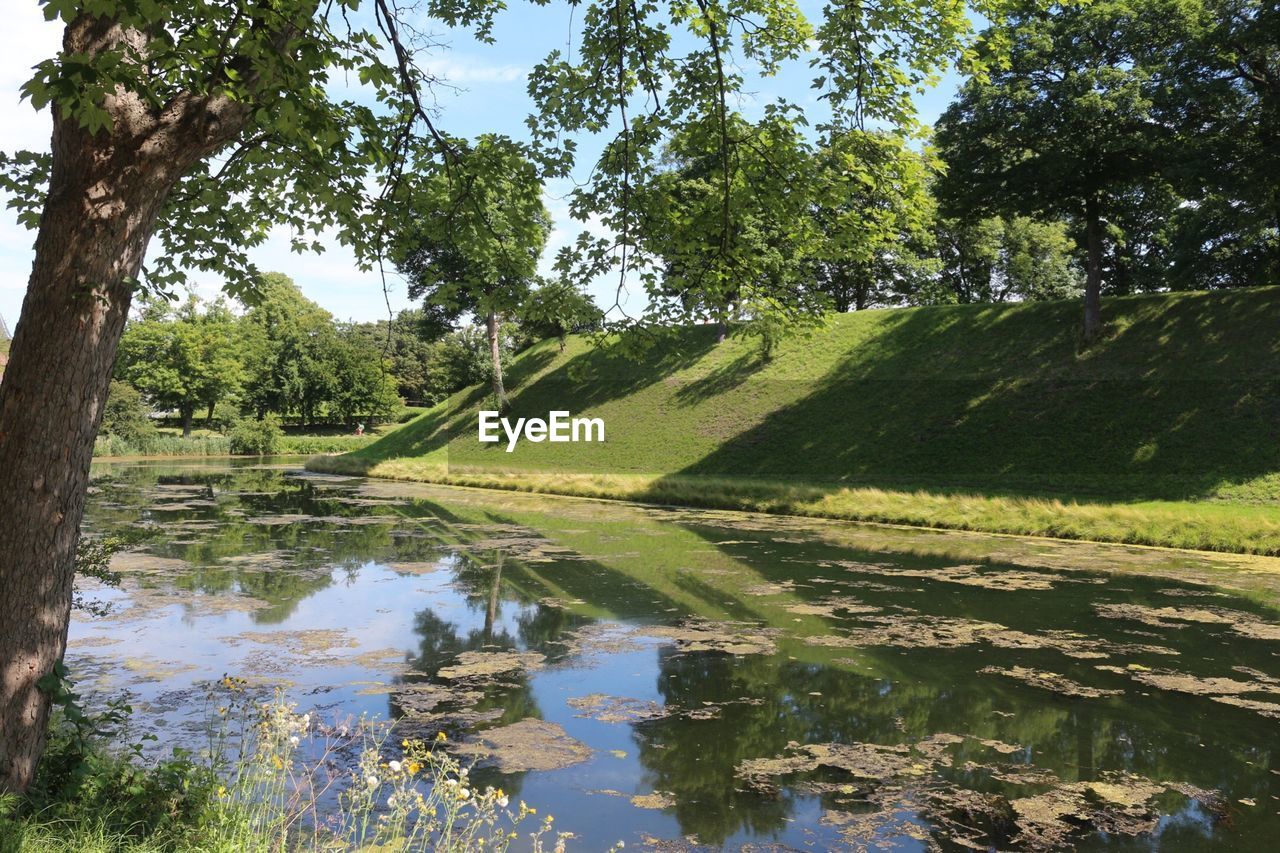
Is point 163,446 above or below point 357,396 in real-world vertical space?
below

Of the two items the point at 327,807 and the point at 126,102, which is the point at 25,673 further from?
the point at 126,102

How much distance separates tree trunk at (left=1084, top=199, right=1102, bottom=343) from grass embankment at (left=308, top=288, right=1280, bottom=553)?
45 centimetres

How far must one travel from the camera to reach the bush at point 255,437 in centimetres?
5253

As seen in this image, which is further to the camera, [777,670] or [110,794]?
[777,670]

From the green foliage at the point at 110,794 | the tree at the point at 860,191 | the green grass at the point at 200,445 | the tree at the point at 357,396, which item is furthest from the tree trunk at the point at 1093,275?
the green grass at the point at 200,445

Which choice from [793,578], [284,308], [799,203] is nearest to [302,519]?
[793,578]

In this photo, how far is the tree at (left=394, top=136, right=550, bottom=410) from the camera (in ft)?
22.8

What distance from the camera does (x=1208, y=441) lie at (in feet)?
70.2

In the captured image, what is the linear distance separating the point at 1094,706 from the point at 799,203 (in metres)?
5.01

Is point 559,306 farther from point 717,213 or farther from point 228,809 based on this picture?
point 228,809

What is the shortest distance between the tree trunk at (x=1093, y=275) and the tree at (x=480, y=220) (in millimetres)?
22167

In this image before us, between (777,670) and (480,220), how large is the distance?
489 centimetres

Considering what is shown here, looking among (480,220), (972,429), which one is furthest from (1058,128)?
(480,220)

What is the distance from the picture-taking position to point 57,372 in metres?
→ 3.98
